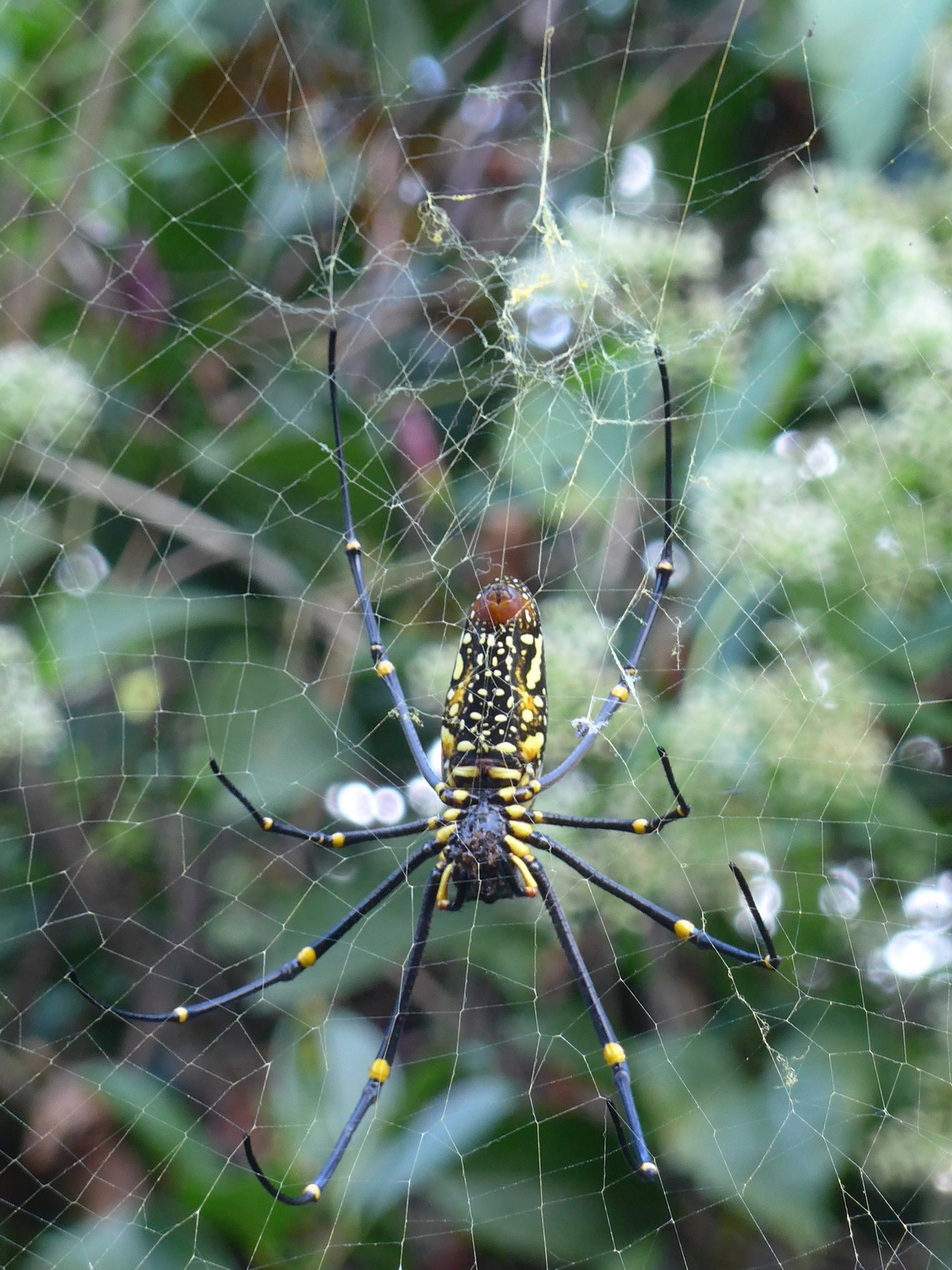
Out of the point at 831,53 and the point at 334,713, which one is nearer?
the point at 831,53

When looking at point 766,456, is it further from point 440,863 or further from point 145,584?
point 145,584

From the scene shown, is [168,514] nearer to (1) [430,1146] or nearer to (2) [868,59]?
(1) [430,1146]

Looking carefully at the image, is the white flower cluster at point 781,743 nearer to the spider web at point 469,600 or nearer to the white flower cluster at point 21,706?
the spider web at point 469,600

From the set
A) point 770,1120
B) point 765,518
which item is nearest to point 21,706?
point 765,518

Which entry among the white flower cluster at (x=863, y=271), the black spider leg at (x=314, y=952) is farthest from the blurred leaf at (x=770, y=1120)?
the white flower cluster at (x=863, y=271)

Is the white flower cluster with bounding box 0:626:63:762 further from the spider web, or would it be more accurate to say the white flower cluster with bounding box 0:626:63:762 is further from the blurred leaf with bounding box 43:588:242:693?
the blurred leaf with bounding box 43:588:242:693

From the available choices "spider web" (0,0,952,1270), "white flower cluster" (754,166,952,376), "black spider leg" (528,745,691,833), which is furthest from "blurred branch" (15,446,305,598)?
"white flower cluster" (754,166,952,376)

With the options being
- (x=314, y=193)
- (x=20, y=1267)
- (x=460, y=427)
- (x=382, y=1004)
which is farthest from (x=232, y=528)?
(x=20, y=1267)
